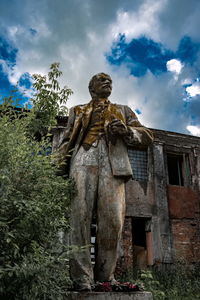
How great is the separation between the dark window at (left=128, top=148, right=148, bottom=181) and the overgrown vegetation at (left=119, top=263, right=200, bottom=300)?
13.7ft

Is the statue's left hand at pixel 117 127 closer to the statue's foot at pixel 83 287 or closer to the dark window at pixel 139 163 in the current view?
the statue's foot at pixel 83 287

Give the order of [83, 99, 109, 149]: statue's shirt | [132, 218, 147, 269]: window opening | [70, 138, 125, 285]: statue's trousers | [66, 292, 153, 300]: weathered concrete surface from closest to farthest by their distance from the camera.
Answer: [66, 292, 153, 300]: weathered concrete surface < [70, 138, 125, 285]: statue's trousers < [83, 99, 109, 149]: statue's shirt < [132, 218, 147, 269]: window opening

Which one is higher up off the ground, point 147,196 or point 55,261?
point 147,196

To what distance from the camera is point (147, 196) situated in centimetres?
1460

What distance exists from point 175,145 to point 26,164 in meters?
14.5

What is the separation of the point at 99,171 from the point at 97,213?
401 millimetres

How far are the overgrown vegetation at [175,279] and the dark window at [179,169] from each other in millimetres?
4412

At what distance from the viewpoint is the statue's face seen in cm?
350

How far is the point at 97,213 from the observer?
117 inches

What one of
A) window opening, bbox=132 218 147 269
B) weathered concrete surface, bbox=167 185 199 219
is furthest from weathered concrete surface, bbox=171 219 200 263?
window opening, bbox=132 218 147 269

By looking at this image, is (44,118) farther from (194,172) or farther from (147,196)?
(194,172)

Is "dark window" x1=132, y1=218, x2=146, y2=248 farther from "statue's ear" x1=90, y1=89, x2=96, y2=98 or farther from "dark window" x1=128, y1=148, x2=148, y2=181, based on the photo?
"statue's ear" x1=90, y1=89, x2=96, y2=98

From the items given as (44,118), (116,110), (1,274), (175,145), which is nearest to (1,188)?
(1,274)

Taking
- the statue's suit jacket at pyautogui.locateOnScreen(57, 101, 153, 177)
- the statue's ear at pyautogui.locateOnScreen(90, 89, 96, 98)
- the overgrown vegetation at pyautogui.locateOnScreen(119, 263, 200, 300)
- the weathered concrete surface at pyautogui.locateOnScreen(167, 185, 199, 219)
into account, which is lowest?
the overgrown vegetation at pyautogui.locateOnScreen(119, 263, 200, 300)
